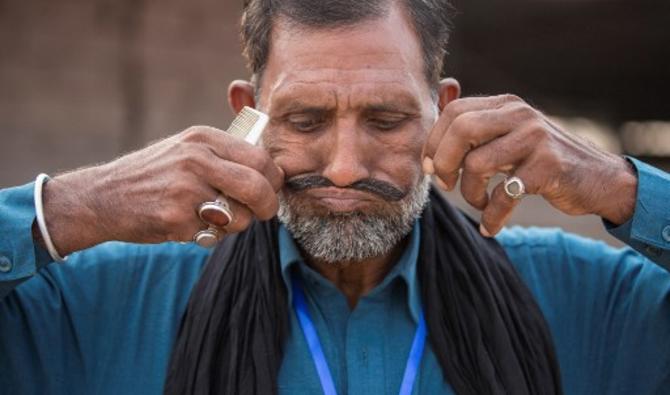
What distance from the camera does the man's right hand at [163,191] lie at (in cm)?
187

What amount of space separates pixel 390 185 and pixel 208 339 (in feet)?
1.82

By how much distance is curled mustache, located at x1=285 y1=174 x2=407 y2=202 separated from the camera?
213cm

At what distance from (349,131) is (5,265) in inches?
31.2

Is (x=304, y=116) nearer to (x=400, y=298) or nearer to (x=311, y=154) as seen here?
(x=311, y=154)

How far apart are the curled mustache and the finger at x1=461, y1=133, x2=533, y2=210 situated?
29 cm

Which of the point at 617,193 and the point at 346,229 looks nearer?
the point at 617,193

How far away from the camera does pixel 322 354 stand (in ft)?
7.08

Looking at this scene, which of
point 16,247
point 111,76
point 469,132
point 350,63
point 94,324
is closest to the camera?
point 469,132

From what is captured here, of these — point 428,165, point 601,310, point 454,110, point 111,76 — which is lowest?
point 111,76

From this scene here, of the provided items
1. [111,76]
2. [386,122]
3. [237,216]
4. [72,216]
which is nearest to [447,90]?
[386,122]

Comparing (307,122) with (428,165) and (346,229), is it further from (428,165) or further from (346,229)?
(428,165)

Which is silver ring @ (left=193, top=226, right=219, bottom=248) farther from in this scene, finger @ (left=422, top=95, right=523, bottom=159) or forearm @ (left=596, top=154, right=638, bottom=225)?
forearm @ (left=596, top=154, right=638, bottom=225)

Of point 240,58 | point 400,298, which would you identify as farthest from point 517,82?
point 400,298

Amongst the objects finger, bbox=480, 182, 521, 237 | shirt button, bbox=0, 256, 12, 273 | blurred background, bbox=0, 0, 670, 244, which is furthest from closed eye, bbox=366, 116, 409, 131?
blurred background, bbox=0, 0, 670, 244
